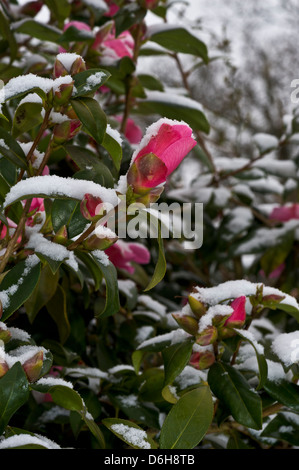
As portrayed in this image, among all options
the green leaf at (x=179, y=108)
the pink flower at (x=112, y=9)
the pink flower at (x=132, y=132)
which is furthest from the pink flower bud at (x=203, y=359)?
the pink flower at (x=112, y=9)

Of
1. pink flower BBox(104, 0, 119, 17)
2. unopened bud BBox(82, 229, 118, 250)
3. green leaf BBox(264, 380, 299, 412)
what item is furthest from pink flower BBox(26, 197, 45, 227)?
pink flower BBox(104, 0, 119, 17)

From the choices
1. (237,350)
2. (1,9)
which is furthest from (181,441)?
(1,9)

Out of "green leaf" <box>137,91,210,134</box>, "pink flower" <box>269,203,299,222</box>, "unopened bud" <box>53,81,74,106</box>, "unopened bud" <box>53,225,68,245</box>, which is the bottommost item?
"pink flower" <box>269,203,299,222</box>

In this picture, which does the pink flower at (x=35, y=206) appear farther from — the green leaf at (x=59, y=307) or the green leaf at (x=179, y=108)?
the green leaf at (x=179, y=108)

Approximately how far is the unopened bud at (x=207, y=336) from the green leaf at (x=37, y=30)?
25.6 inches

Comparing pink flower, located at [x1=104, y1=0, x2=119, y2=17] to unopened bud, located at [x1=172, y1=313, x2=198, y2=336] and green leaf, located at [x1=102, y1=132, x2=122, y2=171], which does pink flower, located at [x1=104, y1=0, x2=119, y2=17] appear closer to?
green leaf, located at [x1=102, y1=132, x2=122, y2=171]

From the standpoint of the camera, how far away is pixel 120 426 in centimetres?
57

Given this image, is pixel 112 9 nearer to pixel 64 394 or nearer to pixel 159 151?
pixel 159 151

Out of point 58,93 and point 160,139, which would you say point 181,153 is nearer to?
point 160,139

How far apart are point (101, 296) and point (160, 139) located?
17.8 inches

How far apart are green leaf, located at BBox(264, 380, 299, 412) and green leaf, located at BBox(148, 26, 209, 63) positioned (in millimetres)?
618

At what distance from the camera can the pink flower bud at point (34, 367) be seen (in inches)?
20.3

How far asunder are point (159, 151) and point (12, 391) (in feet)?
0.86

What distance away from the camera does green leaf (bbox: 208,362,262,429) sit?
2.00 feet
